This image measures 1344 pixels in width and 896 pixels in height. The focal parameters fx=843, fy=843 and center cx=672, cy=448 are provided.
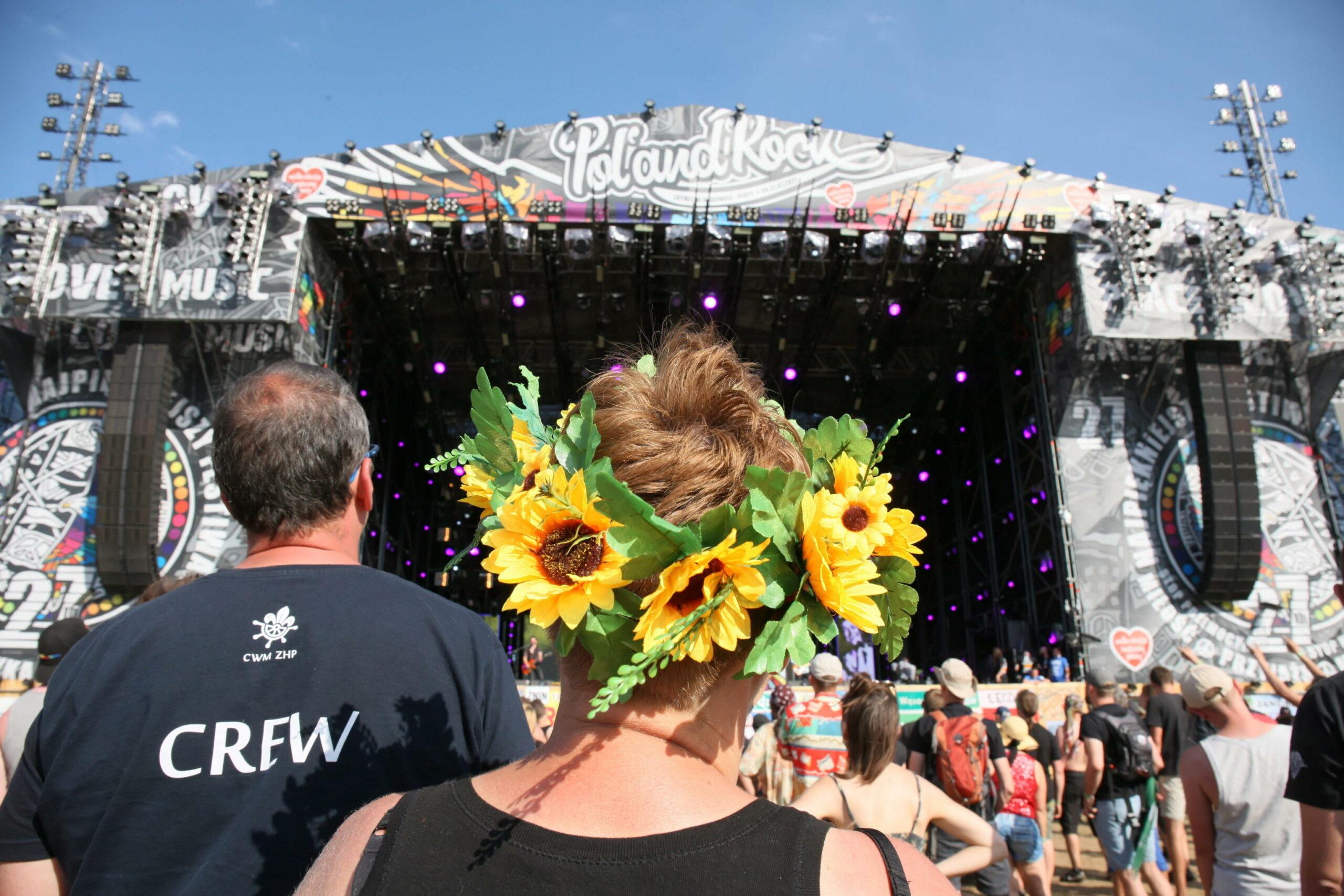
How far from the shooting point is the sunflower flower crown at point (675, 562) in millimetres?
968

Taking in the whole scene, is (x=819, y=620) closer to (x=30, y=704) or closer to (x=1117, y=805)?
(x=30, y=704)

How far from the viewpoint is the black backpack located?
4.94 meters

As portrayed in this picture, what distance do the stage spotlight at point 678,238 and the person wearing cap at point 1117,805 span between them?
9.78 metres

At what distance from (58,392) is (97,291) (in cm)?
185

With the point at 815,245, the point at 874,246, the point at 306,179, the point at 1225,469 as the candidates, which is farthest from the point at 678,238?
the point at 1225,469

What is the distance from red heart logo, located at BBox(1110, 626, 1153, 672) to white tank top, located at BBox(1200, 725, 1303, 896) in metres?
10.1

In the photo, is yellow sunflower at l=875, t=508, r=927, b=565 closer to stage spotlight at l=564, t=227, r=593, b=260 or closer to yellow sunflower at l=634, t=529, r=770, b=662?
yellow sunflower at l=634, t=529, r=770, b=662

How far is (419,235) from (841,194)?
6.61m

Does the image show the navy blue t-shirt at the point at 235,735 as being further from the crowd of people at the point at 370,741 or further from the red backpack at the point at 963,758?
the red backpack at the point at 963,758

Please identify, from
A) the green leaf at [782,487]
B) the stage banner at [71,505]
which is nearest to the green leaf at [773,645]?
the green leaf at [782,487]

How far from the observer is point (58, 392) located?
12.6m

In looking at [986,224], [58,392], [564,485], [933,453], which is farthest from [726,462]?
[933,453]

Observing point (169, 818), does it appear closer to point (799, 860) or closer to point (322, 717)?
point (322, 717)

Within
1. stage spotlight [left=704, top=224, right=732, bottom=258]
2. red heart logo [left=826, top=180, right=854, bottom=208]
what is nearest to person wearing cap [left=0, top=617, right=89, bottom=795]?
stage spotlight [left=704, top=224, right=732, bottom=258]
